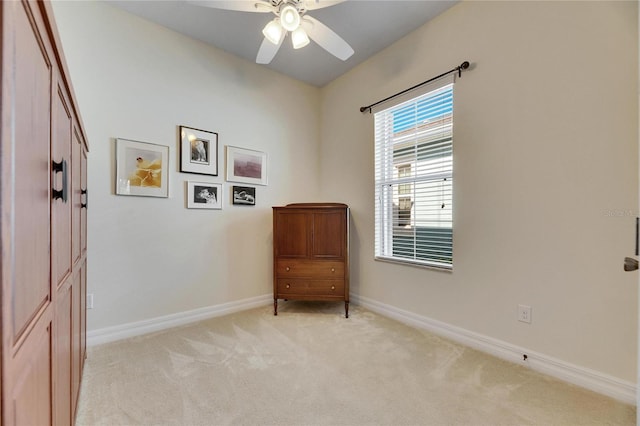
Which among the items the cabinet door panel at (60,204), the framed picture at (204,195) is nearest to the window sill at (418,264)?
the framed picture at (204,195)

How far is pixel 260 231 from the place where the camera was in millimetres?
3178

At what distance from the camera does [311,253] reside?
9.37 feet

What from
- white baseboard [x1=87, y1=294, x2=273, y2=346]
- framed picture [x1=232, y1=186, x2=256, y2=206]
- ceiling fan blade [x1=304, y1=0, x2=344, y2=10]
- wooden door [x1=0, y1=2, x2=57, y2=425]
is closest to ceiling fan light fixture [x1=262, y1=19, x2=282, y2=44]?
ceiling fan blade [x1=304, y1=0, x2=344, y2=10]

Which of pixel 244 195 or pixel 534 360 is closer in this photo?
pixel 534 360

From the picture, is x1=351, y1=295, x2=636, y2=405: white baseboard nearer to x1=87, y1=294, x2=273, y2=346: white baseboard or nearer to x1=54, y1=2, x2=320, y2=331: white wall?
x1=87, y1=294, x2=273, y2=346: white baseboard

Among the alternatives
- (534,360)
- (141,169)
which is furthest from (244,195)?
(534,360)

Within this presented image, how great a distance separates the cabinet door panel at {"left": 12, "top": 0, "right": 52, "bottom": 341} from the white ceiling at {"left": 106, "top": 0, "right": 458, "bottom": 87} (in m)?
2.05

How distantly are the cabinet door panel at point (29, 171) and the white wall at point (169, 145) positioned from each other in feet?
5.85

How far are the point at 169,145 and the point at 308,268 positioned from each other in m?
1.79

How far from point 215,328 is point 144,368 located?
2.26 ft

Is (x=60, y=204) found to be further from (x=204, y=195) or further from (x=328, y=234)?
(x=328, y=234)

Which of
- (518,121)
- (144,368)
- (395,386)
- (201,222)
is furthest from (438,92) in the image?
(144,368)

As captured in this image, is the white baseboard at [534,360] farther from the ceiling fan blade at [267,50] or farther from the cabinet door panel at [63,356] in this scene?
the ceiling fan blade at [267,50]

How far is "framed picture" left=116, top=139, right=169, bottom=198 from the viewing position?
91.4 inches
